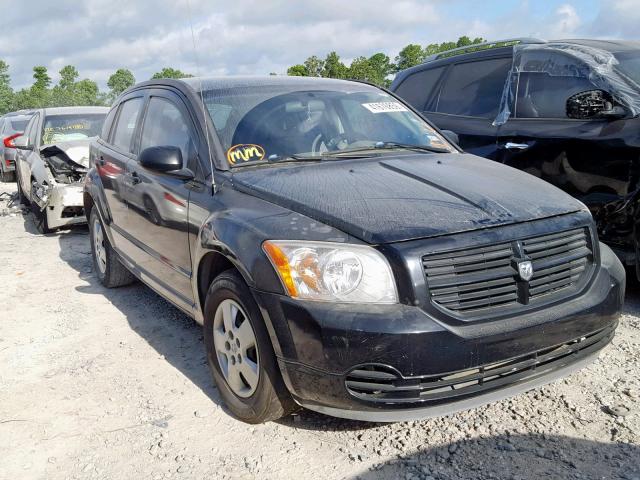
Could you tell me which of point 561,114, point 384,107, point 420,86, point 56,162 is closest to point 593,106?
point 561,114

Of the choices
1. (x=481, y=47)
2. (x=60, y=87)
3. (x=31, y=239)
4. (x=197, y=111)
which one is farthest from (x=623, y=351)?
(x=60, y=87)

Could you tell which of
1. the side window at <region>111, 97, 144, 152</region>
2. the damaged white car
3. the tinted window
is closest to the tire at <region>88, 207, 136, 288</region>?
the side window at <region>111, 97, 144, 152</region>

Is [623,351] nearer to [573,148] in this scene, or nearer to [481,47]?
[573,148]

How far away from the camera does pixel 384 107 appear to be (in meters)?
4.10

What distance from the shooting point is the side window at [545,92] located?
4.63 metres

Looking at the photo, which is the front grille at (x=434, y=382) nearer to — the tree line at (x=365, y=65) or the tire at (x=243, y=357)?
the tire at (x=243, y=357)

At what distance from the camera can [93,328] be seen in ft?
14.8

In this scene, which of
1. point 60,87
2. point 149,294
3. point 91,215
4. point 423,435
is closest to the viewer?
point 423,435

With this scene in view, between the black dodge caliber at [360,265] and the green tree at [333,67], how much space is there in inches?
1925

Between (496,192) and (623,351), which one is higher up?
(496,192)

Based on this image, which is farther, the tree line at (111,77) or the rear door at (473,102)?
the tree line at (111,77)

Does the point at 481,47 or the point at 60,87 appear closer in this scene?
the point at 481,47

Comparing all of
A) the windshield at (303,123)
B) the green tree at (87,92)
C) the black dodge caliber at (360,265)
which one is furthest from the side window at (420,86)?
the green tree at (87,92)

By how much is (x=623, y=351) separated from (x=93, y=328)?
11.7 feet
